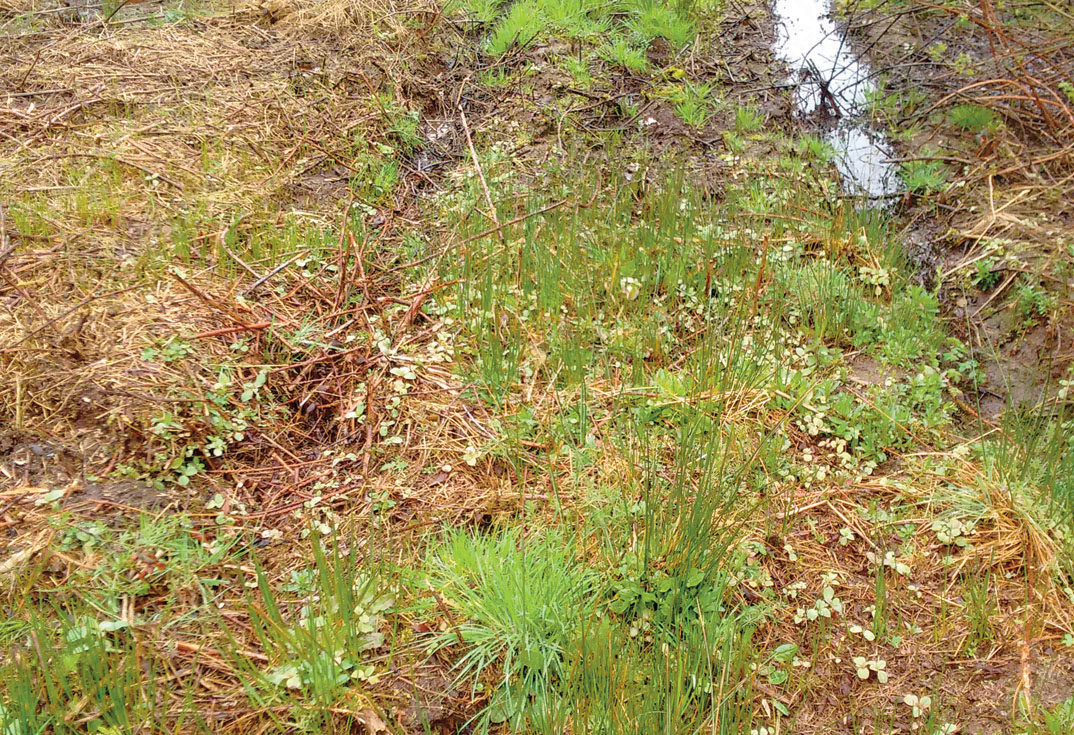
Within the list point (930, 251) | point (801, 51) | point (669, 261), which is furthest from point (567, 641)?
point (801, 51)

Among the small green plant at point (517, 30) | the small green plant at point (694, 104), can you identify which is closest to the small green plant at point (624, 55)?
the small green plant at point (694, 104)

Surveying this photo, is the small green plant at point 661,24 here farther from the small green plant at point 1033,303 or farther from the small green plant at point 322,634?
the small green plant at point 322,634

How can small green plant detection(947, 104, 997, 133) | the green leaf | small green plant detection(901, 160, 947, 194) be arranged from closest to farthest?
the green leaf → small green plant detection(901, 160, 947, 194) → small green plant detection(947, 104, 997, 133)

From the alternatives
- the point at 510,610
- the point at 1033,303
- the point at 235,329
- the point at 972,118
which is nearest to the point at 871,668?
the point at 510,610

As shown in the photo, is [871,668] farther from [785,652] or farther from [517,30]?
[517,30]

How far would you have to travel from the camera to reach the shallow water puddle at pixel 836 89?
16.2ft

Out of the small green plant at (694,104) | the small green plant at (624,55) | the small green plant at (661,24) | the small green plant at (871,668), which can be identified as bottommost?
the small green plant at (871,668)

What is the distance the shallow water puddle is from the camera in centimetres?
495

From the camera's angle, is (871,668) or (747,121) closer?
(871,668)

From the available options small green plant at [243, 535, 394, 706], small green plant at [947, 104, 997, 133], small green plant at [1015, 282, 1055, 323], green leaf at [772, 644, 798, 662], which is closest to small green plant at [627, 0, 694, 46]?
small green plant at [947, 104, 997, 133]

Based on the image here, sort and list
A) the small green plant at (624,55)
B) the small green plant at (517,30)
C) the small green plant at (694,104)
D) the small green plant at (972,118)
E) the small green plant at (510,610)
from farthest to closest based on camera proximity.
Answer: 1. the small green plant at (517,30)
2. the small green plant at (624,55)
3. the small green plant at (694,104)
4. the small green plant at (972,118)
5. the small green plant at (510,610)

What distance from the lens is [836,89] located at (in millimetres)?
5730

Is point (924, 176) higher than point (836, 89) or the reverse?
the reverse

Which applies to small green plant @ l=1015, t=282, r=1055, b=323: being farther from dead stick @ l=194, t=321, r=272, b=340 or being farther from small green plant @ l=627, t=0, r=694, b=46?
dead stick @ l=194, t=321, r=272, b=340
